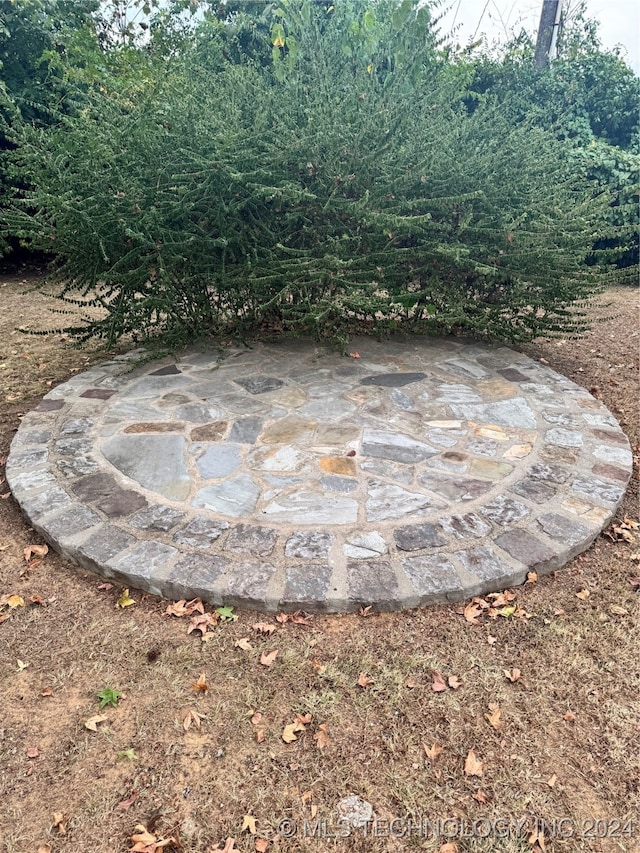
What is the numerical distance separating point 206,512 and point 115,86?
439 centimetres

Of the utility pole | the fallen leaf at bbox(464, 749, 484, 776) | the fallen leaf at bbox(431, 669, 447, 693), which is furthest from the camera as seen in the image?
the utility pole

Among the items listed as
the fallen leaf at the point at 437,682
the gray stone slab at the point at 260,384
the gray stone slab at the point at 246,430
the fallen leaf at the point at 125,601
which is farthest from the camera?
the gray stone slab at the point at 260,384

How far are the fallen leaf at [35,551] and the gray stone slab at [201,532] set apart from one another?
0.57 m

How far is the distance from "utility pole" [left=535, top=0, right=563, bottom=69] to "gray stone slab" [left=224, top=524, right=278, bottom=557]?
7677 millimetres

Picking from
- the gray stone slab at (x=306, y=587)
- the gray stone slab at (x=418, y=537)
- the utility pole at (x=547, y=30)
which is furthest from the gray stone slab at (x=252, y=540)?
the utility pole at (x=547, y=30)

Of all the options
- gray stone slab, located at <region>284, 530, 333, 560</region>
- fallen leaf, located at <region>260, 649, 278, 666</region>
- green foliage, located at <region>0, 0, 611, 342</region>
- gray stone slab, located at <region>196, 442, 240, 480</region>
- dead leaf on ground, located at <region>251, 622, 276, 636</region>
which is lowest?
fallen leaf, located at <region>260, 649, 278, 666</region>

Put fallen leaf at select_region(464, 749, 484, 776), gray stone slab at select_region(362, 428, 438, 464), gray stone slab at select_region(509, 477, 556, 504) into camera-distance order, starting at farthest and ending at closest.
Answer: gray stone slab at select_region(362, 428, 438, 464)
gray stone slab at select_region(509, 477, 556, 504)
fallen leaf at select_region(464, 749, 484, 776)

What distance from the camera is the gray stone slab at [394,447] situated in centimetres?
276

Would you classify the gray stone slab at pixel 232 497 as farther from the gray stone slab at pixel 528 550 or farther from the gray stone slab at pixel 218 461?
the gray stone slab at pixel 528 550

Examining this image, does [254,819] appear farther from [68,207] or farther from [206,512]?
[68,207]

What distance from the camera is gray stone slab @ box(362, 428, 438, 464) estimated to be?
2761 mm

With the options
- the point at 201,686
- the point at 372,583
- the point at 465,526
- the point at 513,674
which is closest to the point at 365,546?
the point at 372,583

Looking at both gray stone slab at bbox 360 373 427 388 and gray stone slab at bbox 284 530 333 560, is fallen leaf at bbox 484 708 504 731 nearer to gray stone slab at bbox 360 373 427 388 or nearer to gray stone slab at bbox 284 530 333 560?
gray stone slab at bbox 284 530 333 560

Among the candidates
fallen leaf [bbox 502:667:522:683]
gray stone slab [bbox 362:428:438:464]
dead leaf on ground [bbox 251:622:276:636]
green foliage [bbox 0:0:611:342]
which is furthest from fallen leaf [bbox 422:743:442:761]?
green foliage [bbox 0:0:611:342]
